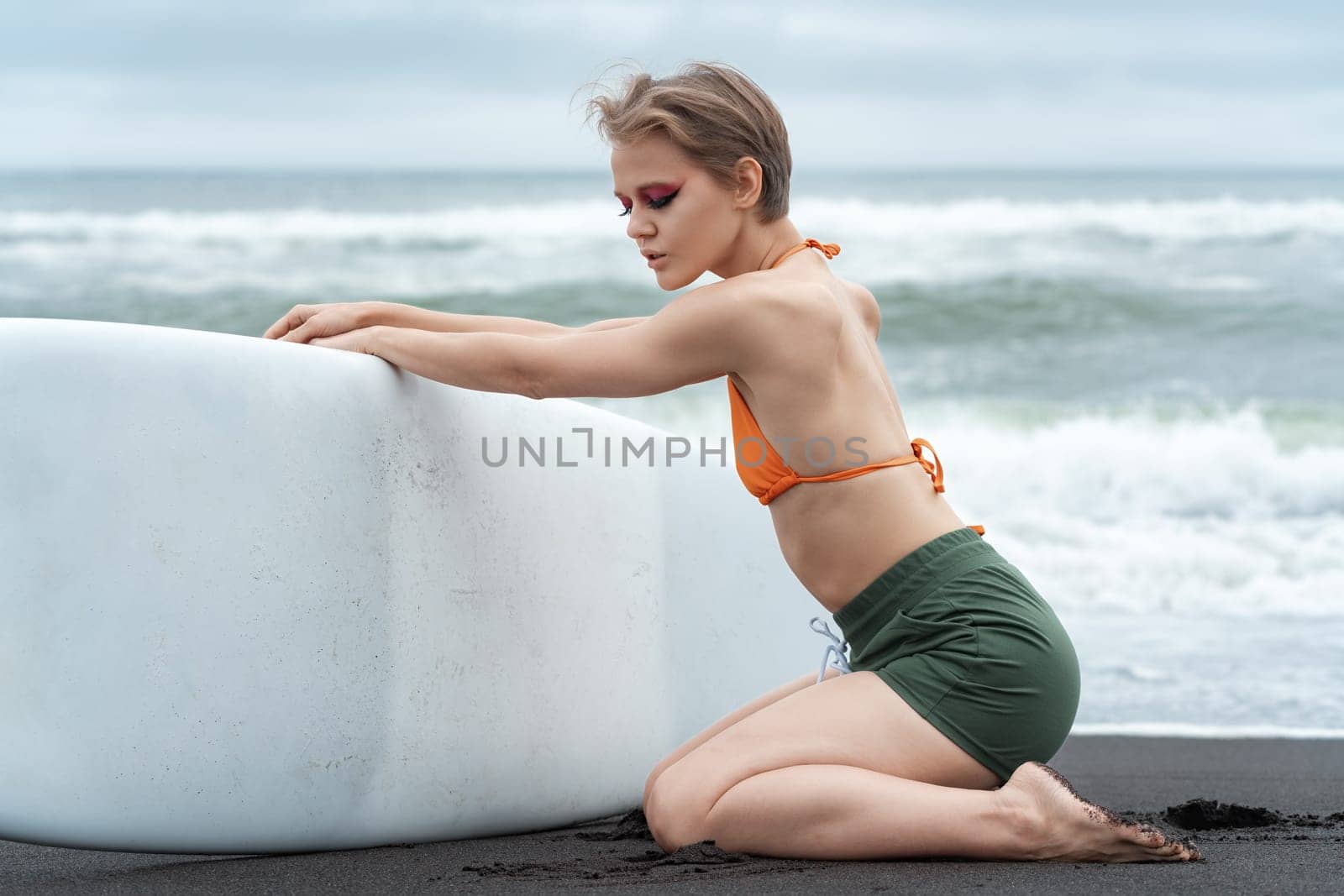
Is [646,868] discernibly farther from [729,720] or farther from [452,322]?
[452,322]

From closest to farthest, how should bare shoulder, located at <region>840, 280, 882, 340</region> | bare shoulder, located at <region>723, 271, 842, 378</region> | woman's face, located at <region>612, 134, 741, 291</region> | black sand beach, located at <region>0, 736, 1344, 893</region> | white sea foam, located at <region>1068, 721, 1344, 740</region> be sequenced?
black sand beach, located at <region>0, 736, 1344, 893</region>
bare shoulder, located at <region>723, 271, 842, 378</region>
woman's face, located at <region>612, 134, 741, 291</region>
bare shoulder, located at <region>840, 280, 882, 340</region>
white sea foam, located at <region>1068, 721, 1344, 740</region>

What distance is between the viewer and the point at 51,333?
5.73 feet

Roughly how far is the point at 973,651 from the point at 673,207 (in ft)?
2.67

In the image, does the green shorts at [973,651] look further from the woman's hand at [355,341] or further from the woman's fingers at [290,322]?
the woman's fingers at [290,322]

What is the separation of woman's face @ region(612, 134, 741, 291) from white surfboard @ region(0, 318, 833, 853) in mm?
366

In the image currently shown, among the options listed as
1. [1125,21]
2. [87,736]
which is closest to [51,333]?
[87,736]

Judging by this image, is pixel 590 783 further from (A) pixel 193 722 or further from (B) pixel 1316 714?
(B) pixel 1316 714

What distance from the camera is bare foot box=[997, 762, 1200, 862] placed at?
1.79 m

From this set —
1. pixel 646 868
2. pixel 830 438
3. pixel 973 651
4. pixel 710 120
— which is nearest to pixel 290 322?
pixel 710 120

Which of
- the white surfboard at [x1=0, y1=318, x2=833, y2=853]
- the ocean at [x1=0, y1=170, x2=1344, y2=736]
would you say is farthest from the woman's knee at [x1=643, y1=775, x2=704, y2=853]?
the ocean at [x1=0, y1=170, x2=1344, y2=736]

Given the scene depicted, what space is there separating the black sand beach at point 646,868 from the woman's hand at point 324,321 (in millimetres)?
813

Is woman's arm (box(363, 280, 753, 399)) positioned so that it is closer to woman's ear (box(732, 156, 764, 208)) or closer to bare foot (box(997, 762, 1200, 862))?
woman's ear (box(732, 156, 764, 208))

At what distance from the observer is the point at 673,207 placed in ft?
6.73

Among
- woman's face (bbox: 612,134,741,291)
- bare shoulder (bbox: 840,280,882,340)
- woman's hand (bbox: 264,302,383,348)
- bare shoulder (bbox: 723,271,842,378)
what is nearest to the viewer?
bare shoulder (bbox: 723,271,842,378)
